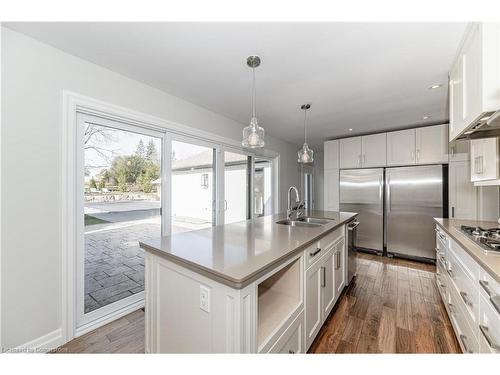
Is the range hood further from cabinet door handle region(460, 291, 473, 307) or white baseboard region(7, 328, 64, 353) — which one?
white baseboard region(7, 328, 64, 353)

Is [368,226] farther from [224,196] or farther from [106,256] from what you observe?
[106,256]

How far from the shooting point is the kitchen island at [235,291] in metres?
0.96

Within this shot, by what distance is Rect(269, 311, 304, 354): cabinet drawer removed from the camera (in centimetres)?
117

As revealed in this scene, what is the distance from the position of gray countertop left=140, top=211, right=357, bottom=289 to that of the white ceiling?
4.72 ft

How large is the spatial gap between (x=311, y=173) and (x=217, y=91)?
4.49 metres

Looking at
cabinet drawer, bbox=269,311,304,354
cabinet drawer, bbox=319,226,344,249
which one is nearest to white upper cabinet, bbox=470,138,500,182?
cabinet drawer, bbox=319,226,344,249

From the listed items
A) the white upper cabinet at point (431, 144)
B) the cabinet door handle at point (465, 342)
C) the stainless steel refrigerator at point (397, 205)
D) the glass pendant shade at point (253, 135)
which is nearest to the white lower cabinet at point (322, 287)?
the cabinet door handle at point (465, 342)

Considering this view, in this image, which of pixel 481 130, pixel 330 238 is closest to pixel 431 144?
pixel 481 130

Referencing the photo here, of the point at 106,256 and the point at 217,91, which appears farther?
the point at 217,91

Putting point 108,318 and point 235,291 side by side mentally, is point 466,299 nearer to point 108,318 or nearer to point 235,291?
point 235,291

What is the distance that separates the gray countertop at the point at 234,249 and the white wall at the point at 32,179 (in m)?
0.86

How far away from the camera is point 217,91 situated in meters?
2.38
